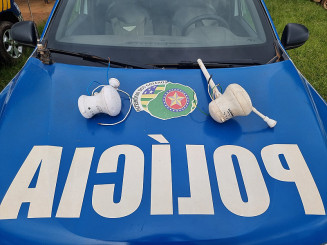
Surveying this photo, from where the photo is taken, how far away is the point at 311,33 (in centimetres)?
584

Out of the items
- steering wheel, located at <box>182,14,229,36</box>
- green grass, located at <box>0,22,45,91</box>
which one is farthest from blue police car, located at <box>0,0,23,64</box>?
steering wheel, located at <box>182,14,229,36</box>

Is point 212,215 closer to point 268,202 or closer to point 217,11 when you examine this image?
point 268,202

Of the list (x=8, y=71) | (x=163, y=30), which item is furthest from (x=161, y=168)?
(x=8, y=71)

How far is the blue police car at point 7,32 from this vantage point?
14.1 ft

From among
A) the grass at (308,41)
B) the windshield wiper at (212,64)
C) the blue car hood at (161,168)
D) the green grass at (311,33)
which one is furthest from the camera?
the green grass at (311,33)

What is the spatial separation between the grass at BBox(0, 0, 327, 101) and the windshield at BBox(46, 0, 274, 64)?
219cm

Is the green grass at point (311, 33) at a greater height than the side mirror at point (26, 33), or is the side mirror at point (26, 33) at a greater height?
the side mirror at point (26, 33)

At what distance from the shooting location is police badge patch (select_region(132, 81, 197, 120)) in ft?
5.56

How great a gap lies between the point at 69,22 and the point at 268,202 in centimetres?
180

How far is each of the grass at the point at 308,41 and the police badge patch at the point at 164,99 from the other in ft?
9.17

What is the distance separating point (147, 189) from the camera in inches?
51.2

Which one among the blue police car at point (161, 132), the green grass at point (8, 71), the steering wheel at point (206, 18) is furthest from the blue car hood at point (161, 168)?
the green grass at point (8, 71)

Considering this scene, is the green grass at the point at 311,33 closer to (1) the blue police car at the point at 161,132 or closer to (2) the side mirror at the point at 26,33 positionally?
(1) the blue police car at the point at 161,132

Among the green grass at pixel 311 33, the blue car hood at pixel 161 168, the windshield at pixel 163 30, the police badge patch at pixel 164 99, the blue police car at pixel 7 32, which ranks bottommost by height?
the green grass at pixel 311 33
